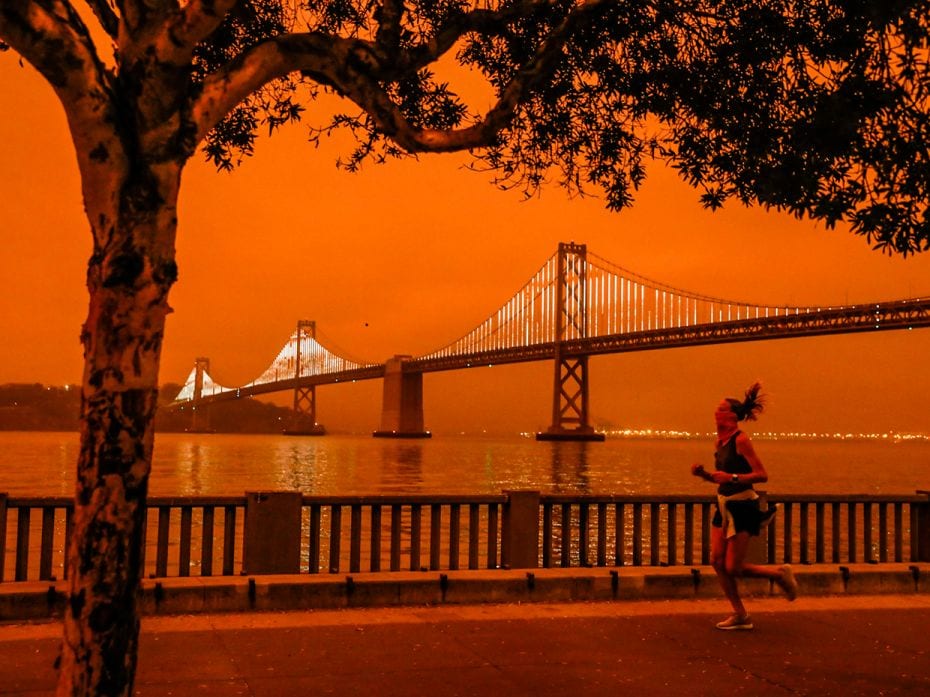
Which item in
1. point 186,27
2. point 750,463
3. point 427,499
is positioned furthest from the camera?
point 427,499

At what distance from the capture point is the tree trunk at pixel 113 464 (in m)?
3.88

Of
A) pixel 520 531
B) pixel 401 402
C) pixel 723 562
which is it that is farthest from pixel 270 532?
pixel 401 402

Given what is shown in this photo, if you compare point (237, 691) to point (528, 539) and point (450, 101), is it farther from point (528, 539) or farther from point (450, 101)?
point (450, 101)

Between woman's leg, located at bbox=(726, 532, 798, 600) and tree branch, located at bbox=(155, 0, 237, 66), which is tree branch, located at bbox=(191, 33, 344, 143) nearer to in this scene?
tree branch, located at bbox=(155, 0, 237, 66)

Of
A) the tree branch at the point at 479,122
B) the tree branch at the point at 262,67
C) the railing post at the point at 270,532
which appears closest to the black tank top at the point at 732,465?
the tree branch at the point at 479,122

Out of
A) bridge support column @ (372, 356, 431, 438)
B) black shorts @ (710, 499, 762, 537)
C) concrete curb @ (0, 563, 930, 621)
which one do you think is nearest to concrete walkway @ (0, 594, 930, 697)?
concrete curb @ (0, 563, 930, 621)

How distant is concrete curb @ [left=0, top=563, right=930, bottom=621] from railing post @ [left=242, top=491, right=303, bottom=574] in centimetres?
45

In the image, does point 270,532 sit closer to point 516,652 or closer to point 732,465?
point 516,652

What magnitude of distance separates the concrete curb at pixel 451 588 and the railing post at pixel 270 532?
0.45m

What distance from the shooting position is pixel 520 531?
28.8ft

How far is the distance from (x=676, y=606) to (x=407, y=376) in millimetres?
92843

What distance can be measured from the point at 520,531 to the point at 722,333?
215ft

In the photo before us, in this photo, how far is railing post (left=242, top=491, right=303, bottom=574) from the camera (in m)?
8.12

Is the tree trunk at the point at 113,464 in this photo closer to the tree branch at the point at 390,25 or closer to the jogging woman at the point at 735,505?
the tree branch at the point at 390,25
